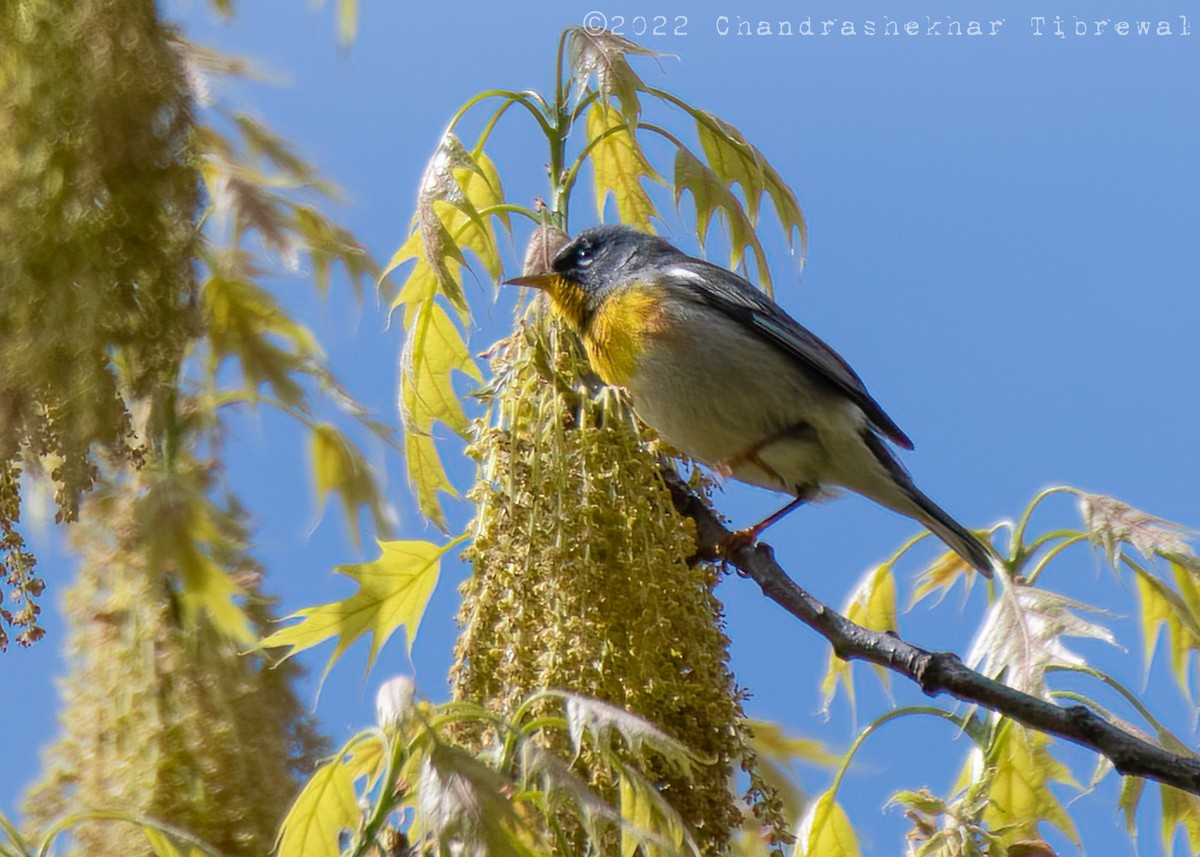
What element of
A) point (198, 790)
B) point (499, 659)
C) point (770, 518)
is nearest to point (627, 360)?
point (770, 518)

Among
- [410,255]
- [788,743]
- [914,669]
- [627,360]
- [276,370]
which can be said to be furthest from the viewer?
[627,360]

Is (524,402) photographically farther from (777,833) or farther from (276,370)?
(777,833)

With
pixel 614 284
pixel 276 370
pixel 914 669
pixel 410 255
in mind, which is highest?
pixel 614 284

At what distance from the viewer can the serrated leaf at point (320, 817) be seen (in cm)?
180

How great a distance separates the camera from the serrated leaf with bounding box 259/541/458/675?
7.16ft

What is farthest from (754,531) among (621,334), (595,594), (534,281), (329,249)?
(329,249)

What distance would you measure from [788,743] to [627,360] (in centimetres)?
108

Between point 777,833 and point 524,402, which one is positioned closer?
point 777,833

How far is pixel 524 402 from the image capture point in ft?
8.02

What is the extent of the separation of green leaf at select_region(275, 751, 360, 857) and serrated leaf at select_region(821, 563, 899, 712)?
147 centimetres

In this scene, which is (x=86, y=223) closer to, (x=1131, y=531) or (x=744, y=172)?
(x=744, y=172)

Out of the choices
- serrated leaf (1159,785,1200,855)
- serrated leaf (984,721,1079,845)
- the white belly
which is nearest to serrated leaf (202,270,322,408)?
the white belly

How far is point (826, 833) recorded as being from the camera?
2.45 meters

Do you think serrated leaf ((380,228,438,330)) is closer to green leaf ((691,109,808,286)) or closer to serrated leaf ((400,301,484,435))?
serrated leaf ((400,301,484,435))
